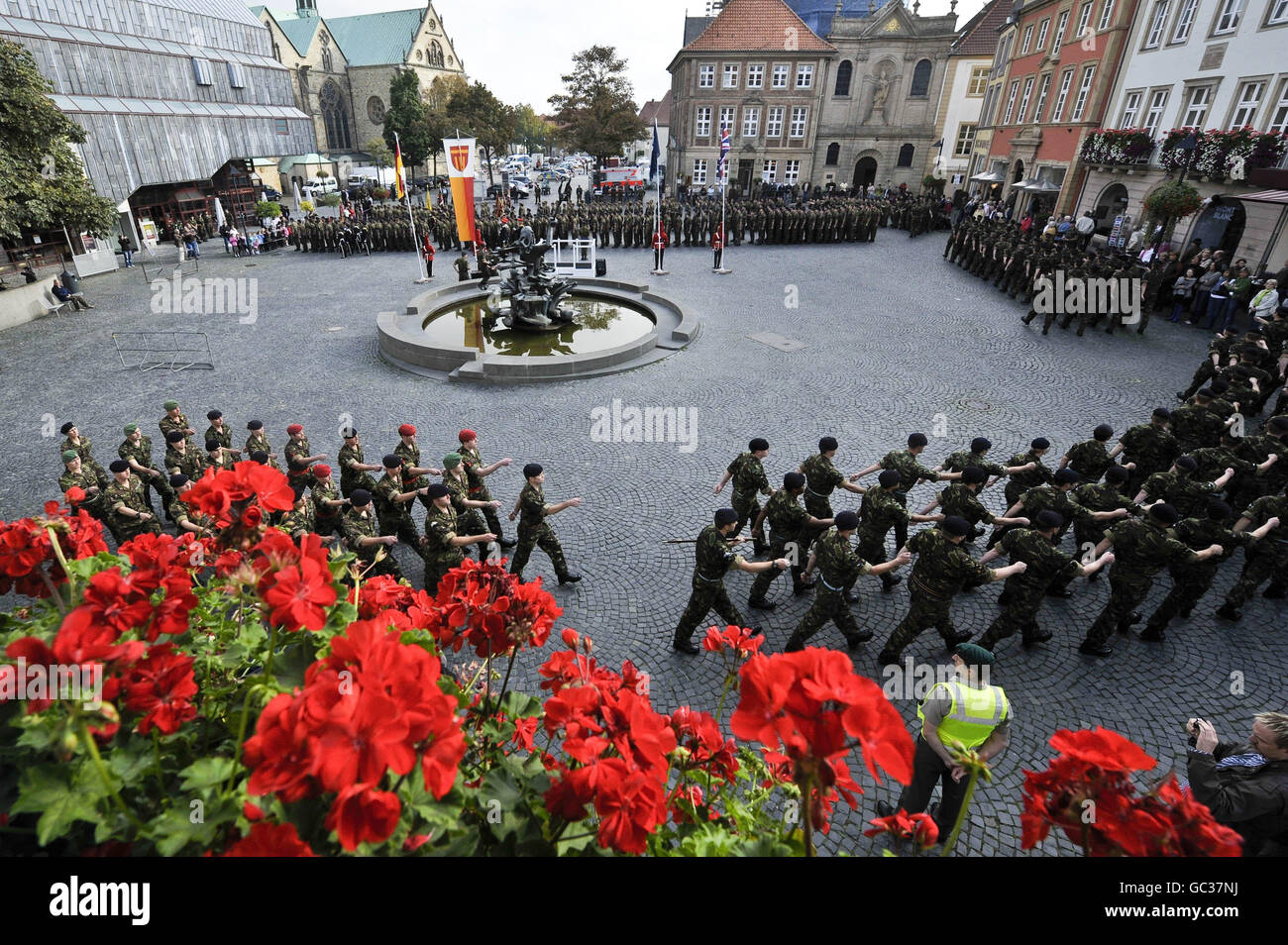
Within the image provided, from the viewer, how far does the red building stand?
27.5m

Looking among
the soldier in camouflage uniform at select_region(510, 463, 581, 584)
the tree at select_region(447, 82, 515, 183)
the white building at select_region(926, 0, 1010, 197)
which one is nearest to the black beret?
the soldier in camouflage uniform at select_region(510, 463, 581, 584)

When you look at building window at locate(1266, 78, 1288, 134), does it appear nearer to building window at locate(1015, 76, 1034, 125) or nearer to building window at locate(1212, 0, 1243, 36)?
building window at locate(1212, 0, 1243, 36)

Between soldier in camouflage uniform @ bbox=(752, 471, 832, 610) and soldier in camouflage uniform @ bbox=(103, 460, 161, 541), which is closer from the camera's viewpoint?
soldier in camouflage uniform @ bbox=(752, 471, 832, 610)

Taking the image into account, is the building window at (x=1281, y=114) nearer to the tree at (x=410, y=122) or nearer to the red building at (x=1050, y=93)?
the red building at (x=1050, y=93)

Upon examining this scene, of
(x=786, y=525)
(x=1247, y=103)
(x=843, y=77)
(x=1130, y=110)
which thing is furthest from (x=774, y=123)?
(x=786, y=525)

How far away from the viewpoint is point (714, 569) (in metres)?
6.30

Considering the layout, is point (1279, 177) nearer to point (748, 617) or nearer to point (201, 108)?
point (748, 617)

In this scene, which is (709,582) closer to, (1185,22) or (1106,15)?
(1185,22)

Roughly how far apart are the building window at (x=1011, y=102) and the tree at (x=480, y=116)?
4173cm

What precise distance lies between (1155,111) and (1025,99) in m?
12.8

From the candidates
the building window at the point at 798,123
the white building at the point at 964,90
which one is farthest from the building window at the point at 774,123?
the white building at the point at 964,90

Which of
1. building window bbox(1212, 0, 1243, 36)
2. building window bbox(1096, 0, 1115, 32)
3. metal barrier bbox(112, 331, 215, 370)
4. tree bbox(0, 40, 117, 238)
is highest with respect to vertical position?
building window bbox(1096, 0, 1115, 32)

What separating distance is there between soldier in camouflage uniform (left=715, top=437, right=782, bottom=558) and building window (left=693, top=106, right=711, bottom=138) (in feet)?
160
